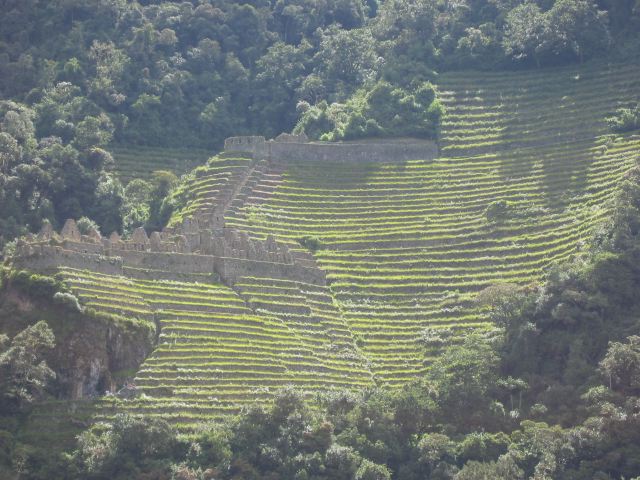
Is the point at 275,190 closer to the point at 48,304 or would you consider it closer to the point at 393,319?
the point at 393,319

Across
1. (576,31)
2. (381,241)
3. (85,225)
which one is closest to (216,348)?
(381,241)

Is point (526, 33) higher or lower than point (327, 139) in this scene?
higher

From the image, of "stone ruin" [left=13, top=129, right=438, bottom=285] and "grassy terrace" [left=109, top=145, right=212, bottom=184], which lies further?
"grassy terrace" [left=109, top=145, right=212, bottom=184]

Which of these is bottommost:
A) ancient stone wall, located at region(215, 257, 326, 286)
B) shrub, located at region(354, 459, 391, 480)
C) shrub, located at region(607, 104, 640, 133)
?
shrub, located at region(354, 459, 391, 480)

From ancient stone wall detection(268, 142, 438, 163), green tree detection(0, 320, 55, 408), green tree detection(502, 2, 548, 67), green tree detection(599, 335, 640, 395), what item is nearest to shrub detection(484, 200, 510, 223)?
ancient stone wall detection(268, 142, 438, 163)

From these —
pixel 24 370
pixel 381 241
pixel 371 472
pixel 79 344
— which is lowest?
pixel 371 472

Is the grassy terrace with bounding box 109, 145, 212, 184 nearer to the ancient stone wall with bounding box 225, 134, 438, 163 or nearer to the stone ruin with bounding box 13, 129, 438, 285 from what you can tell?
the ancient stone wall with bounding box 225, 134, 438, 163

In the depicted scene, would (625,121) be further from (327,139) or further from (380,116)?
(327,139)
